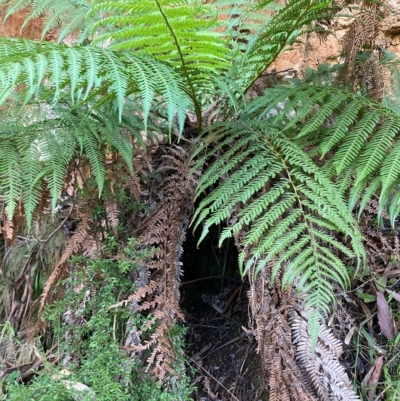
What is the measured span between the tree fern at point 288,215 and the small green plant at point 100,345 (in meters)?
0.26

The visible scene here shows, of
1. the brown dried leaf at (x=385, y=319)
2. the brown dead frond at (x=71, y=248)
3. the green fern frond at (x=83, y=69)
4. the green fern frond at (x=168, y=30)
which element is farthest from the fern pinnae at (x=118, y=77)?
the brown dried leaf at (x=385, y=319)

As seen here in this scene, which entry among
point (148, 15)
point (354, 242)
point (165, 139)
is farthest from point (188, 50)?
point (354, 242)

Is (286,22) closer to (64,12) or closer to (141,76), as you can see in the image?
(141,76)

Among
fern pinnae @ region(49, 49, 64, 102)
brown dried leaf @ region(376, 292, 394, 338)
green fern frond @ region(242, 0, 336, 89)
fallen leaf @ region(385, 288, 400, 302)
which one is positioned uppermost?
green fern frond @ region(242, 0, 336, 89)

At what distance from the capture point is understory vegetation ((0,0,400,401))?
3.06 feet

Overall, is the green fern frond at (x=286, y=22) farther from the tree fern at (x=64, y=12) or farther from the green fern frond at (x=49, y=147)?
the tree fern at (x=64, y=12)

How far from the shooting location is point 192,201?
Answer: 1.13 meters

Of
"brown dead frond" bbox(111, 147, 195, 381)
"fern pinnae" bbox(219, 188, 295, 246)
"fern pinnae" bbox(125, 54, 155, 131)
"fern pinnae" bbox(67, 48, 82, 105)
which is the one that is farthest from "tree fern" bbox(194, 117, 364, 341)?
"fern pinnae" bbox(67, 48, 82, 105)

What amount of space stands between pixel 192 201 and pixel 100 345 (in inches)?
16.8

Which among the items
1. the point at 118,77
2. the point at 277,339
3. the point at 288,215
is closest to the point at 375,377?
the point at 277,339

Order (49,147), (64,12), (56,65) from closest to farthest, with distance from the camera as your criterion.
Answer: (56,65)
(49,147)
(64,12)

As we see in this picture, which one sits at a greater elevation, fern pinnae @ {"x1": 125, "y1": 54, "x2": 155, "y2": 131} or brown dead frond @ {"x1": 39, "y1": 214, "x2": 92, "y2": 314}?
fern pinnae @ {"x1": 125, "y1": 54, "x2": 155, "y2": 131}

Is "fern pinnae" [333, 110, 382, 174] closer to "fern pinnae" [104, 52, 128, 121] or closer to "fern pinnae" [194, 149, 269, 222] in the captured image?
"fern pinnae" [194, 149, 269, 222]

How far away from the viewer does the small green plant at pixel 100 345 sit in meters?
0.99
